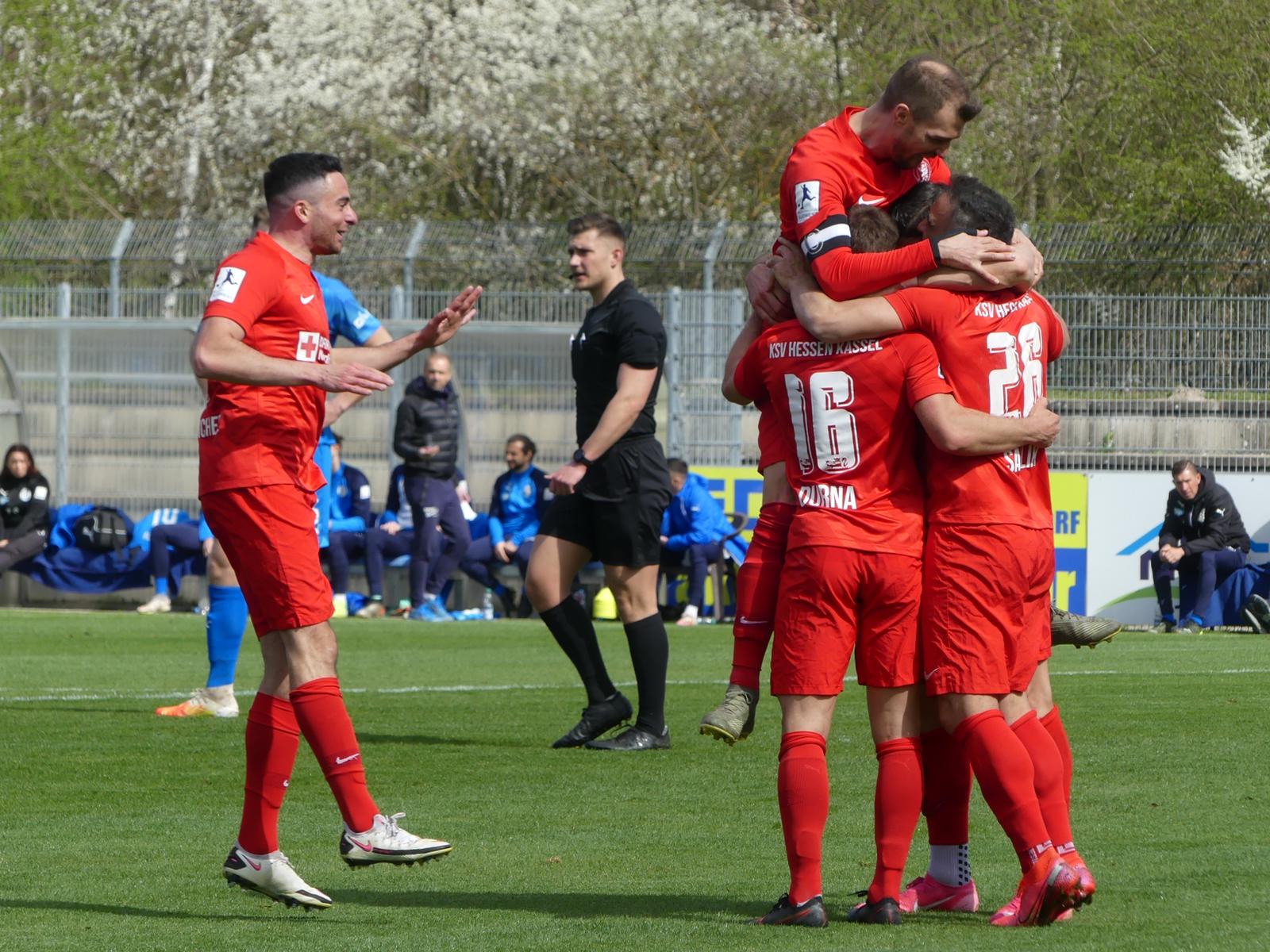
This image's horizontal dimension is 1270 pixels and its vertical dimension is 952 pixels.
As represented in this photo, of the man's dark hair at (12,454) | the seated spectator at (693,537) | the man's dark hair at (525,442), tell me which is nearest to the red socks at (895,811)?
the seated spectator at (693,537)

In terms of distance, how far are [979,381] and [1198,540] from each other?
11513mm

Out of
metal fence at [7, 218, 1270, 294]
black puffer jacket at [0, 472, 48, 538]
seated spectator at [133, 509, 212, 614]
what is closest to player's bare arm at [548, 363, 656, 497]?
metal fence at [7, 218, 1270, 294]

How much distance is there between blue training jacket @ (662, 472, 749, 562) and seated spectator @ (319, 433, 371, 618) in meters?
2.91

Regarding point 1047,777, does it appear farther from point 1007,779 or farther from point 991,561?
point 991,561

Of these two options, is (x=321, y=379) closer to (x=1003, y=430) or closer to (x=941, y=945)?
(x=1003, y=430)

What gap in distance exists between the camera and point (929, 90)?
546 cm

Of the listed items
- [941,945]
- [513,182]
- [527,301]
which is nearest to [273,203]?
[941,945]

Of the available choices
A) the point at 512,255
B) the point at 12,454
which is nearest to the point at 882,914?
the point at 12,454

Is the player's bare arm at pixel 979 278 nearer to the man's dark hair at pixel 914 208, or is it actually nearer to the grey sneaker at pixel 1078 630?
the man's dark hair at pixel 914 208

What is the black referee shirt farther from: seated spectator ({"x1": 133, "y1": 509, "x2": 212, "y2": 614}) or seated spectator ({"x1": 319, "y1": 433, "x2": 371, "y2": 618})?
seated spectator ({"x1": 133, "y1": 509, "x2": 212, "y2": 614})

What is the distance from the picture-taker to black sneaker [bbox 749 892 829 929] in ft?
16.6

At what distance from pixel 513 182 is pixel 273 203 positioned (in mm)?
32333

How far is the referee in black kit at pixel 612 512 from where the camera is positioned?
891 centimetres

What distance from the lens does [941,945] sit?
15.9 feet
